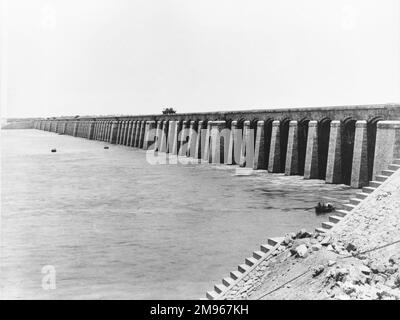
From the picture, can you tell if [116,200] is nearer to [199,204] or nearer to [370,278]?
Result: [199,204]

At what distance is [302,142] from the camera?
127 ft

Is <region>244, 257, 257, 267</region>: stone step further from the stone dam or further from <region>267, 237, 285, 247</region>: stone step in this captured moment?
<region>267, 237, 285, 247</region>: stone step

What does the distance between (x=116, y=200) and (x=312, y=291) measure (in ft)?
65.0

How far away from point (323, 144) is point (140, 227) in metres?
19.9

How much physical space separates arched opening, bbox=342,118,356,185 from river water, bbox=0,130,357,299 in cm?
157

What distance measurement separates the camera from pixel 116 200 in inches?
1112

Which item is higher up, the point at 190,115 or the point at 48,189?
the point at 190,115

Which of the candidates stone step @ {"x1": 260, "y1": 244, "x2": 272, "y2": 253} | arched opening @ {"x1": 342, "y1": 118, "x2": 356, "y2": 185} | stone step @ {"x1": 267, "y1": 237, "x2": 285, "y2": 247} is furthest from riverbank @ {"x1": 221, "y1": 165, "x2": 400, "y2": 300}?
arched opening @ {"x1": 342, "y1": 118, "x2": 356, "y2": 185}

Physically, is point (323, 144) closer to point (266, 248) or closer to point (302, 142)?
point (302, 142)

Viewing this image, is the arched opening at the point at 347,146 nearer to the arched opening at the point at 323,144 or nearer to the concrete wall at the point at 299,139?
the concrete wall at the point at 299,139

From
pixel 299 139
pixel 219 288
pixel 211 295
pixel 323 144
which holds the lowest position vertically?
pixel 211 295

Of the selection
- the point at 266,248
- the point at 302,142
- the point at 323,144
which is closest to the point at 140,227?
the point at 266,248

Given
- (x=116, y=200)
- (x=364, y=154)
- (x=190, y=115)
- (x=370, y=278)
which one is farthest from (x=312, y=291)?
(x=190, y=115)

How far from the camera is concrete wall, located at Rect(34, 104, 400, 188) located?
29609 mm
